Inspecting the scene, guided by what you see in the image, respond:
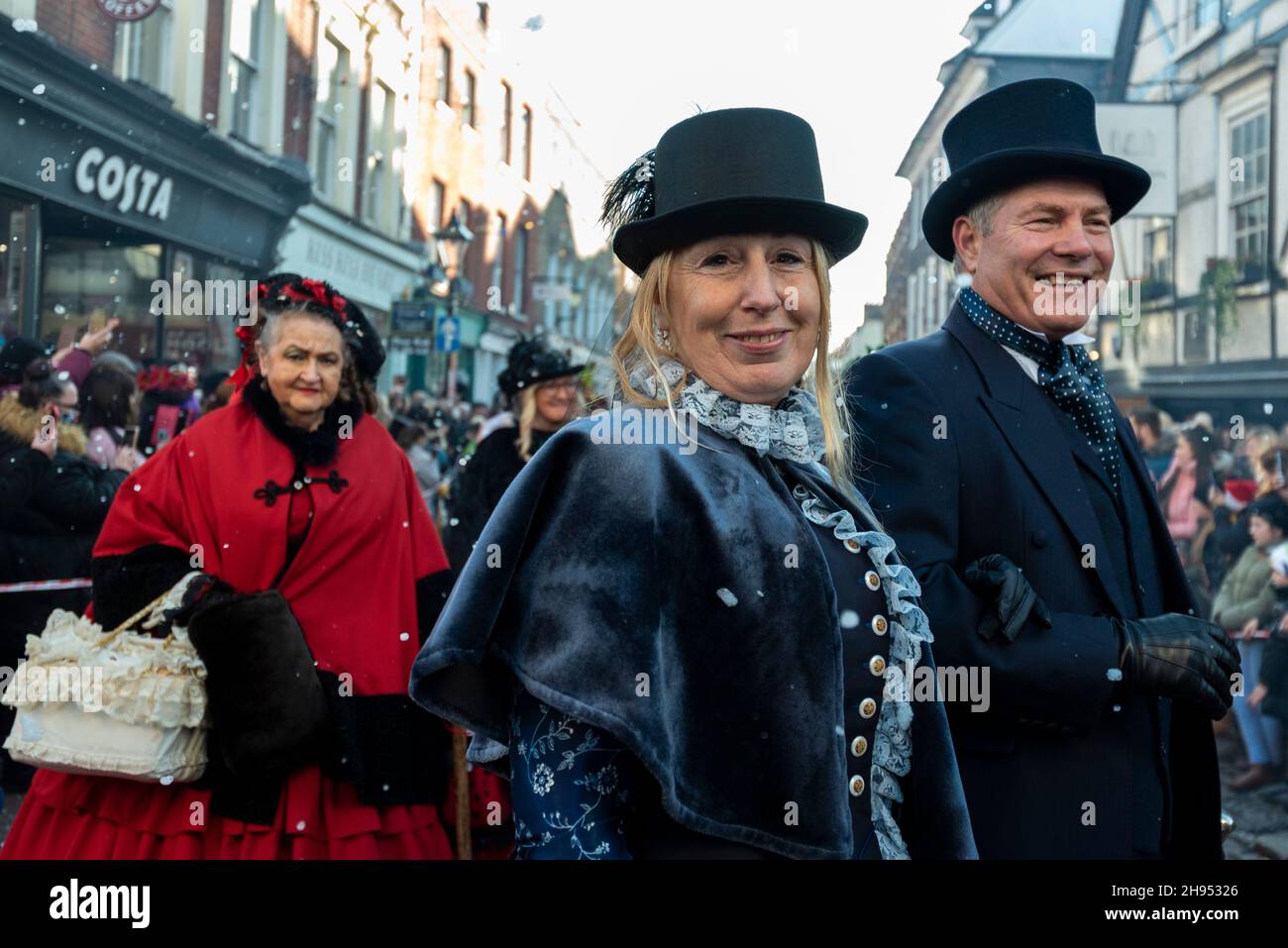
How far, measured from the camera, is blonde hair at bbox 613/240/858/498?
6.00 feet

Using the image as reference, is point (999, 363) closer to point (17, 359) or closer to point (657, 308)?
point (657, 308)

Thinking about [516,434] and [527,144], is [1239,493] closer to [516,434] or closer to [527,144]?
[516,434]

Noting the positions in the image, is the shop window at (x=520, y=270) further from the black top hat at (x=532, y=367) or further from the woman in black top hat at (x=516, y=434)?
the woman in black top hat at (x=516, y=434)

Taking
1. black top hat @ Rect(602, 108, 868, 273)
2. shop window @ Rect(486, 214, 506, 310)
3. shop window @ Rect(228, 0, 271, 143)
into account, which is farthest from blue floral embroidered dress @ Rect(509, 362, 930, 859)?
shop window @ Rect(486, 214, 506, 310)

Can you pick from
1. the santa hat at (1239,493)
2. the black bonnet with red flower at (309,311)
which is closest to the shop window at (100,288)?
the black bonnet with red flower at (309,311)

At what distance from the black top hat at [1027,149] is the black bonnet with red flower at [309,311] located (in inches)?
76.7

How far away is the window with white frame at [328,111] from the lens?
1506 centimetres

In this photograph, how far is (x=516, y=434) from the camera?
5.95 m

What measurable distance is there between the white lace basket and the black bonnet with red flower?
1033 mm

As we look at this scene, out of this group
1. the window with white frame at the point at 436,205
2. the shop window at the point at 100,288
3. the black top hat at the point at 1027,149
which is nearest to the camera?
the black top hat at the point at 1027,149

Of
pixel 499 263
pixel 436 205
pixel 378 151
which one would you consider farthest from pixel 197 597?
pixel 499 263

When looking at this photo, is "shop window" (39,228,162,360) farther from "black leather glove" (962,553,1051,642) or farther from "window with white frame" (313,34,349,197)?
"black leather glove" (962,553,1051,642)
